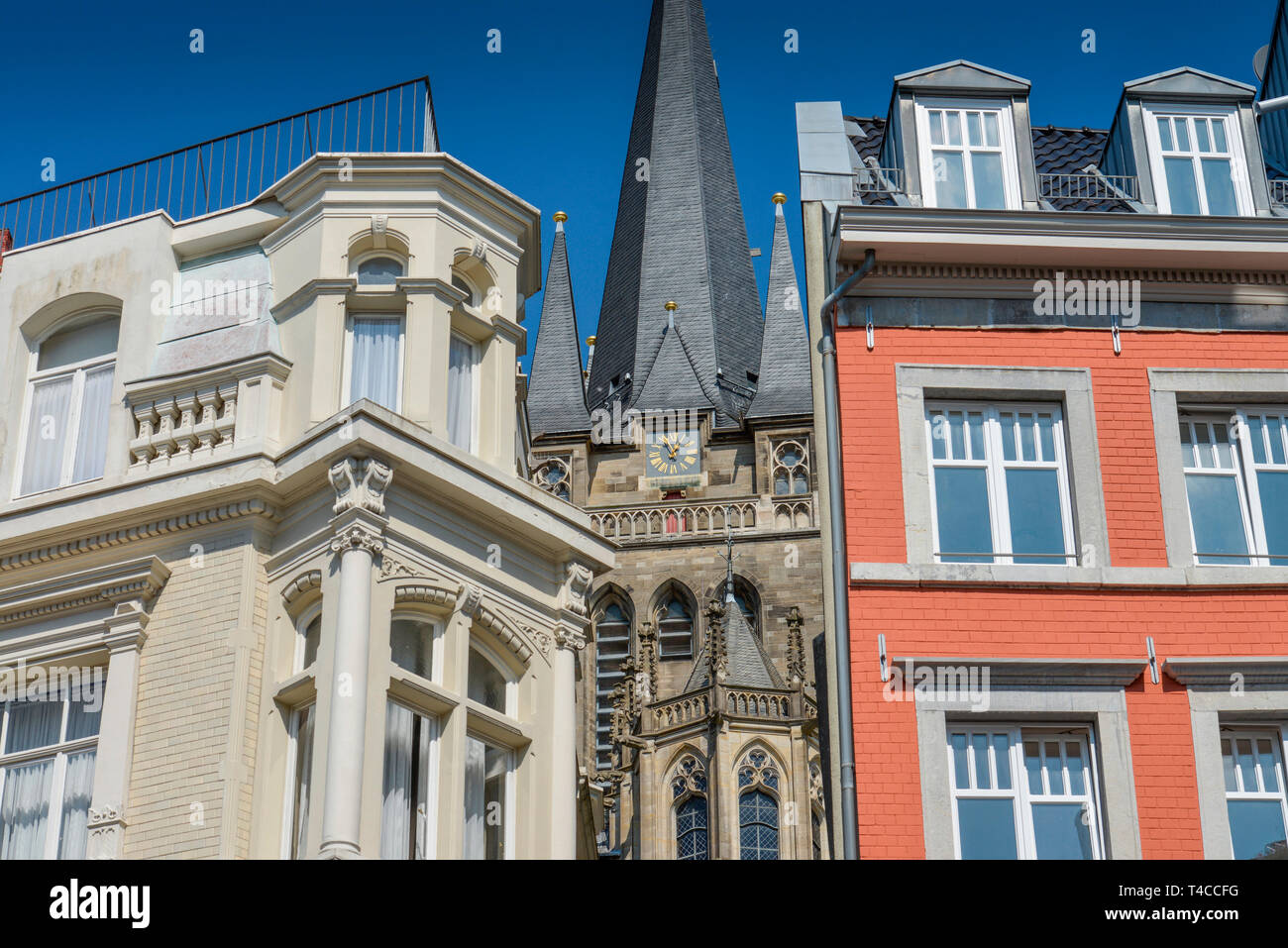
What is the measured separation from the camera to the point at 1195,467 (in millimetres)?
19391

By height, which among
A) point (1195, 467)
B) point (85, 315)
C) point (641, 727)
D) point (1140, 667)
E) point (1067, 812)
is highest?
point (641, 727)

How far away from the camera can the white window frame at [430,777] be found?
1797 centimetres

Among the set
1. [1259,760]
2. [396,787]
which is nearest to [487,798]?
[396,787]

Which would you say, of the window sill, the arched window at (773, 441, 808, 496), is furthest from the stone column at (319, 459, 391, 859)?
the arched window at (773, 441, 808, 496)

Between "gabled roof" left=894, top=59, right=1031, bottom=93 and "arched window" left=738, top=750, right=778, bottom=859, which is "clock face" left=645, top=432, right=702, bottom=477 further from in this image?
"gabled roof" left=894, top=59, right=1031, bottom=93

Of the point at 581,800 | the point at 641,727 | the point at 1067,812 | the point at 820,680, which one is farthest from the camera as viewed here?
the point at 641,727

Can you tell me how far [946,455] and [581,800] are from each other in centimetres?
867

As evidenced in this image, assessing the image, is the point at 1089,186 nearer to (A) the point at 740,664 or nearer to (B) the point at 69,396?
(B) the point at 69,396

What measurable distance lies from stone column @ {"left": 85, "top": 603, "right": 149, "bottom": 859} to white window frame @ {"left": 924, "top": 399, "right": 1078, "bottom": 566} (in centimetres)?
706

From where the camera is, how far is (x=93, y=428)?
816 inches

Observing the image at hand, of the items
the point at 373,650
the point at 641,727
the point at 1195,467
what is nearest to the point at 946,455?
the point at 1195,467

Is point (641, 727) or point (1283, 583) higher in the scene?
point (641, 727)
